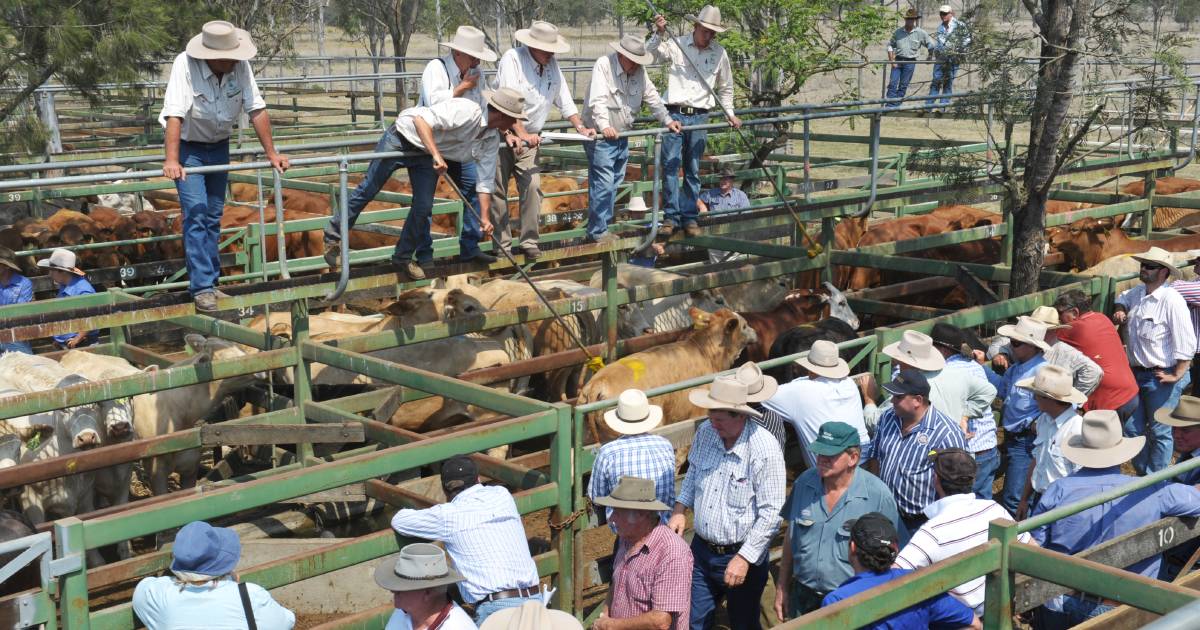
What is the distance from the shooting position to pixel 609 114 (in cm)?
1062

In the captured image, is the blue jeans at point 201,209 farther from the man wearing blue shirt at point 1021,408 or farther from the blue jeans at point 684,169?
the man wearing blue shirt at point 1021,408

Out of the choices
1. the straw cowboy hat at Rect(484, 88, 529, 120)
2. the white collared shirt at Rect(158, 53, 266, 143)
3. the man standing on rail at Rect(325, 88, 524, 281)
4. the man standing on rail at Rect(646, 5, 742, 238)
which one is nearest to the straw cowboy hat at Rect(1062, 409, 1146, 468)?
the man standing on rail at Rect(325, 88, 524, 281)

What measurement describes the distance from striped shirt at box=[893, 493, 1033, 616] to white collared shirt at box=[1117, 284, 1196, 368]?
461cm

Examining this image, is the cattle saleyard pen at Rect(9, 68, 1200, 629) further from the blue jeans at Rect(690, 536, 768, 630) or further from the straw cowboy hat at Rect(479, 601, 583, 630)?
the blue jeans at Rect(690, 536, 768, 630)

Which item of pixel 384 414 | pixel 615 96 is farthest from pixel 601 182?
pixel 384 414

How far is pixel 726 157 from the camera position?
1808cm

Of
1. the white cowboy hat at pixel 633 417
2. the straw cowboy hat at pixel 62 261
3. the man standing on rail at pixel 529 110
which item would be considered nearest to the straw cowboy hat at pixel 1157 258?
the man standing on rail at pixel 529 110

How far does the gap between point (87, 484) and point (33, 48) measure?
8088 mm

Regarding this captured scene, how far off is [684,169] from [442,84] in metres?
2.90

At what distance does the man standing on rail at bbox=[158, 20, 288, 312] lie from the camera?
788 cm

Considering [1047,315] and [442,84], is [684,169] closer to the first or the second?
[442,84]

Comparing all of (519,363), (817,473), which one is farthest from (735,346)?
(817,473)

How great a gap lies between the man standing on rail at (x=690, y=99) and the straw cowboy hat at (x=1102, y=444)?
5.62 metres

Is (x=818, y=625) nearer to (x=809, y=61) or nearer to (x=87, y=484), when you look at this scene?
(x=87, y=484)
